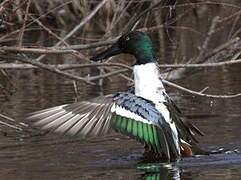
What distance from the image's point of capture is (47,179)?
232 inches

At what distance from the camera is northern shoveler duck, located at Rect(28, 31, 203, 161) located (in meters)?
6.33

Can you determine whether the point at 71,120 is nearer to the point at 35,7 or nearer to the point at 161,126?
the point at 161,126

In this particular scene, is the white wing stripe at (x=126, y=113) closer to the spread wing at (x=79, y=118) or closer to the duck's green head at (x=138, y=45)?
the spread wing at (x=79, y=118)

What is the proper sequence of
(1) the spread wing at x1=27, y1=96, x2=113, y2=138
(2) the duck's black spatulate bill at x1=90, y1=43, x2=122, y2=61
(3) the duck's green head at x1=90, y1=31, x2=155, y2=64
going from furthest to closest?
1. (2) the duck's black spatulate bill at x1=90, y1=43, x2=122, y2=61
2. (3) the duck's green head at x1=90, y1=31, x2=155, y2=64
3. (1) the spread wing at x1=27, y1=96, x2=113, y2=138

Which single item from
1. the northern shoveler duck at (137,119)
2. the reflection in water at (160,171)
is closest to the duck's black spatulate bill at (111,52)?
the northern shoveler duck at (137,119)

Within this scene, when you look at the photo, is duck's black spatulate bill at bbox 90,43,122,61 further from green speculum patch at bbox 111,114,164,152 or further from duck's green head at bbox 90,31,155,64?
green speculum patch at bbox 111,114,164,152

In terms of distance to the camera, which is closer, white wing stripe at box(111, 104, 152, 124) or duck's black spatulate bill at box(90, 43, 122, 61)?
white wing stripe at box(111, 104, 152, 124)

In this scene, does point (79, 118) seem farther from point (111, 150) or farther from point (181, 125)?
point (181, 125)

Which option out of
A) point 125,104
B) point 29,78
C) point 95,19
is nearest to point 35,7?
point 95,19

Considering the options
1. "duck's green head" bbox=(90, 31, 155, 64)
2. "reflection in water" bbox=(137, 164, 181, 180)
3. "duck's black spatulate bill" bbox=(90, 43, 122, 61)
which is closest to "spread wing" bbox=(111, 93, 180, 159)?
"reflection in water" bbox=(137, 164, 181, 180)

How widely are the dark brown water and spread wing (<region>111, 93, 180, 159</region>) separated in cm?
20

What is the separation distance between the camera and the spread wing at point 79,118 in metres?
6.30

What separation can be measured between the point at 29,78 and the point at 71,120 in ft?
16.6

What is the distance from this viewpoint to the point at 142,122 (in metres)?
6.36
